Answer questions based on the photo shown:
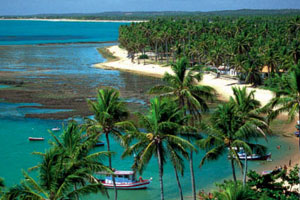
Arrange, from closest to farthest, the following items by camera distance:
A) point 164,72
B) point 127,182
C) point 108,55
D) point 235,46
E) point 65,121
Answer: point 127,182 < point 65,121 < point 164,72 < point 235,46 < point 108,55


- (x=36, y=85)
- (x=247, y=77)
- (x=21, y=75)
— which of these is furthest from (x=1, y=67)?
(x=247, y=77)

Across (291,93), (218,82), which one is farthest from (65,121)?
(291,93)

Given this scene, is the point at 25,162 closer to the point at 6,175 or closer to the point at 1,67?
the point at 6,175

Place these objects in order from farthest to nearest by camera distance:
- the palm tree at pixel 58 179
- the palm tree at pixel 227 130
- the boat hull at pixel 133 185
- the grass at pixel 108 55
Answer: the grass at pixel 108 55, the boat hull at pixel 133 185, the palm tree at pixel 227 130, the palm tree at pixel 58 179

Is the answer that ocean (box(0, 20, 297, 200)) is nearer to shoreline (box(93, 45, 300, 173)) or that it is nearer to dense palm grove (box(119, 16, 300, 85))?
shoreline (box(93, 45, 300, 173))

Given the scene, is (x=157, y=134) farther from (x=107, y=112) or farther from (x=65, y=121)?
(x=65, y=121)

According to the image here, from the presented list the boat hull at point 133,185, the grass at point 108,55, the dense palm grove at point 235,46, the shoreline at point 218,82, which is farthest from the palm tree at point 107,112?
the grass at point 108,55

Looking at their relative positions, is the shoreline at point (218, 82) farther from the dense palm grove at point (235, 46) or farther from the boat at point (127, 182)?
the boat at point (127, 182)

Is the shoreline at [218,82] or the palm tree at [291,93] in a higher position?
the palm tree at [291,93]
